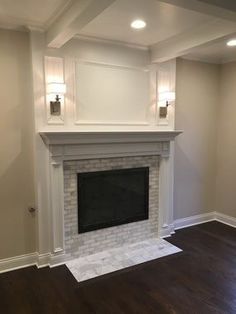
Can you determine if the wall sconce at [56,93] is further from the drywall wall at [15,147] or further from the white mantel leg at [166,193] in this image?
the white mantel leg at [166,193]

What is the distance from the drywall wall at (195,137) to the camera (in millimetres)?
4133

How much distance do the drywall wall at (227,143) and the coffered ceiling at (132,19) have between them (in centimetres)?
149

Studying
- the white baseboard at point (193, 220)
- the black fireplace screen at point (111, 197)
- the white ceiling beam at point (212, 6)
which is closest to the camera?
the white ceiling beam at point (212, 6)

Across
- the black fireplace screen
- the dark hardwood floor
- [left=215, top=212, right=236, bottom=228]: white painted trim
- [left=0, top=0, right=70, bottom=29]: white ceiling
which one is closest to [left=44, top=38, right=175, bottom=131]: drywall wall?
[left=0, top=0, right=70, bottom=29]: white ceiling

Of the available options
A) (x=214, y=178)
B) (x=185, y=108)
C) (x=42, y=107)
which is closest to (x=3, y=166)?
(x=42, y=107)

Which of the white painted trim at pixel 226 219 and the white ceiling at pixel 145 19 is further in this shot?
the white painted trim at pixel 226 219

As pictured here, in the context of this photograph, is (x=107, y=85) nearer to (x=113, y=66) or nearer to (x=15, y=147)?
(x=113, y=66)

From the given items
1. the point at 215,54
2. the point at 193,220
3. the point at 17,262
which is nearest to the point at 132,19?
the point at 215,54

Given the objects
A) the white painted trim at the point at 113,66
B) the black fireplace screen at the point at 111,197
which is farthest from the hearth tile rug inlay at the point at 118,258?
the white painted trim at the point at 113,66

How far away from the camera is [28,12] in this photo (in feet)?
8.37

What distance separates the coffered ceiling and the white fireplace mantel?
1027 mm

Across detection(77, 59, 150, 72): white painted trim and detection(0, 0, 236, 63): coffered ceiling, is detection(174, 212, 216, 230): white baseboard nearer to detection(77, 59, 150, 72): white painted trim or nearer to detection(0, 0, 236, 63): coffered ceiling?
detection(77, 59, 150, 72): white painted trim

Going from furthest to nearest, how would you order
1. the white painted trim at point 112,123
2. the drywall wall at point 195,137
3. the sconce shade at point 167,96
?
the drywall wall at point 195,137 → the sconce shade at point 167,96 → the white painted trim at point 112,123

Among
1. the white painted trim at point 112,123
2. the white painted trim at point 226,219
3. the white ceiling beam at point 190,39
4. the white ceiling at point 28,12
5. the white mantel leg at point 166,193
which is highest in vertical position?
the white ceiling at point 28,12
